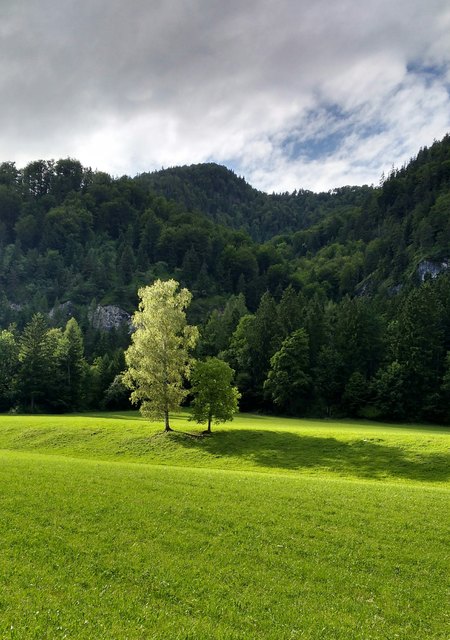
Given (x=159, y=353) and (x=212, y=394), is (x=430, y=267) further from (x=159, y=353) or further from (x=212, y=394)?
(x=159, y=353)

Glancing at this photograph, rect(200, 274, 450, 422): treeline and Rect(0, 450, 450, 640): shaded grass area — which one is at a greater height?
Rect(200, 274, 450, 422): treeline

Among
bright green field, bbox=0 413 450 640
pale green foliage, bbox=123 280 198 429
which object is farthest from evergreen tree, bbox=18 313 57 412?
bright green field, bbox=0 413 450 640

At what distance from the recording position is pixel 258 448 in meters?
37.3

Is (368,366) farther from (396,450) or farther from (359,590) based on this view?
(359,590)

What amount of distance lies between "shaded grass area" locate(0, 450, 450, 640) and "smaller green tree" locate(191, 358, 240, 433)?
20.4 meters

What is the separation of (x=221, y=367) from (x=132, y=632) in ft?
107

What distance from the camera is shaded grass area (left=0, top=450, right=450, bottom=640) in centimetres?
1076

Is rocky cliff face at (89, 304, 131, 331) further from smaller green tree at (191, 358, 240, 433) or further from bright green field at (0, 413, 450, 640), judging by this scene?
bright green field at (0, 413, 450, 640)

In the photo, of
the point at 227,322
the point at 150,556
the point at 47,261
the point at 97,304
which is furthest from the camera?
the point at 47,261

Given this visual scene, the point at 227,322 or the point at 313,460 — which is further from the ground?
the point at 227,322

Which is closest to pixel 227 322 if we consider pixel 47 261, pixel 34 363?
pixel 34 363

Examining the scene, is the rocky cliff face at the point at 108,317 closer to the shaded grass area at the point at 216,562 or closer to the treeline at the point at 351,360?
the treeline at the point at 351,360

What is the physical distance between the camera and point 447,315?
83562 millimetres

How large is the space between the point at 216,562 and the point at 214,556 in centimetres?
35
